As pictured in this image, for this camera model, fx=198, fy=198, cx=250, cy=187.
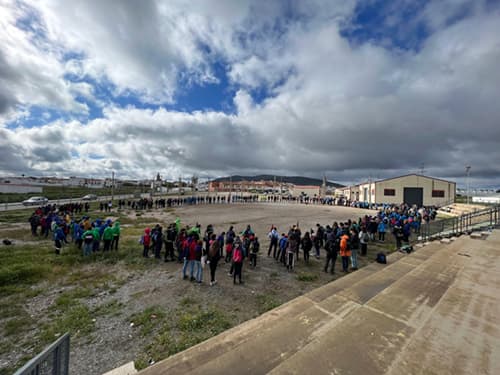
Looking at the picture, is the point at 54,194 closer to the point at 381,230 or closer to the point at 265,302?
the point at 265,302

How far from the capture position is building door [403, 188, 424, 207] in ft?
128

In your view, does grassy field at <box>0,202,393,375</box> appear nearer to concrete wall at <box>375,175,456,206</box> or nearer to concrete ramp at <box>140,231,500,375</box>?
concrete ramp at <box>140,231,500,375</box>

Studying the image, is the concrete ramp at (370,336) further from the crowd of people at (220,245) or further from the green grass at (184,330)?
the crowd of people at (220,245)

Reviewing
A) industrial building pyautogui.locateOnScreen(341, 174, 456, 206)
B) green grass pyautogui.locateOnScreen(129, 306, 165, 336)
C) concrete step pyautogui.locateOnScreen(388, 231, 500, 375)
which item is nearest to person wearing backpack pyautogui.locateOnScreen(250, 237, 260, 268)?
green grass pyautogui.locateOnScreen(129, 306, 165, 336)

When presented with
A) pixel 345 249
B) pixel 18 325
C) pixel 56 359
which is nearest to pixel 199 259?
pixel 18 325

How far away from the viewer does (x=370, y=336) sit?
3408 mm

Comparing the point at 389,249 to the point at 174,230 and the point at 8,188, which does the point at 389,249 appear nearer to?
the point at 174,230

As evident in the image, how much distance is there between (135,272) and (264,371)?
740 centimetres

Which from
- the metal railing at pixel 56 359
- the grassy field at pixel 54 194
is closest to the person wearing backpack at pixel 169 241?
the metal railing at pixel 56 359

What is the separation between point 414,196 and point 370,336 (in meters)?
47.5

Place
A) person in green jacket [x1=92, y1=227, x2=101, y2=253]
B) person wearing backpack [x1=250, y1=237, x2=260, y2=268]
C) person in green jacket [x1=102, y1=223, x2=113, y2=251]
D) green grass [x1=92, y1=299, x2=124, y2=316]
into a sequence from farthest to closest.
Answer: person in green jacket [x1=102, y1=223, x2=113, y2=251] → person in green jacket [x1=92, y1=227, x2=101, y2=253] → person wearing backpack [x1=250, y1=237, x2=260, y2=268] → green grass [x1=92, y1=299, x2=124, y2=316]

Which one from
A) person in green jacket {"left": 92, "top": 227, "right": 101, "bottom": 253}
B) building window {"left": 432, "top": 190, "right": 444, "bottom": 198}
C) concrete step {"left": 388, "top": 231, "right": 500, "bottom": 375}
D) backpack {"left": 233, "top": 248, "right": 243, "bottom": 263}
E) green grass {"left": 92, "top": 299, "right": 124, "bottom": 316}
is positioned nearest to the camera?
concrete step {"left": 388, "top": 231, "right": 500, "bottom": 375}

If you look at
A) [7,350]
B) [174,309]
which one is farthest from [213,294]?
[7,350]

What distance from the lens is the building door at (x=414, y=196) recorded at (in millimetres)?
39094
